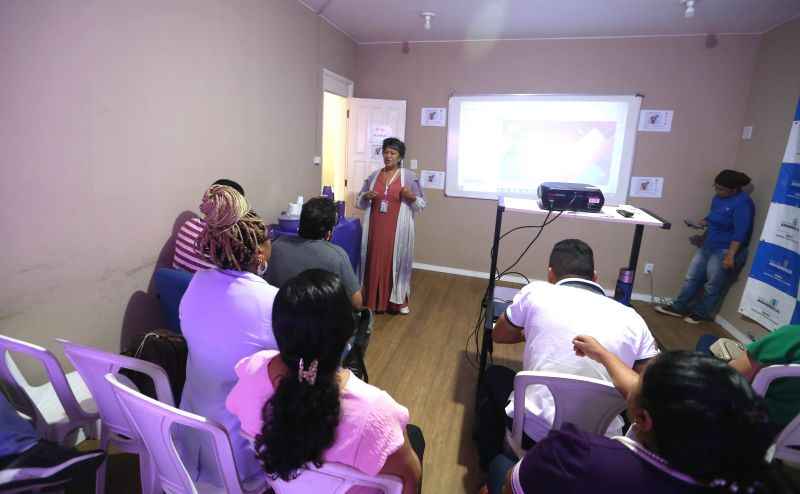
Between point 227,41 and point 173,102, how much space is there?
638 millimetres

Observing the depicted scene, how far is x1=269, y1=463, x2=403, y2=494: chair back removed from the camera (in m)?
0.82

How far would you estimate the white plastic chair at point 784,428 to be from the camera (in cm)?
128

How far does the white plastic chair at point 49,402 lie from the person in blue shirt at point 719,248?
442 cm

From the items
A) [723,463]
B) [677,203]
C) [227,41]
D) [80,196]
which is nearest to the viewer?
[723,463]

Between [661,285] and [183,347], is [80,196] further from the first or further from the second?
[661,285]

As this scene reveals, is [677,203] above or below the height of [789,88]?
below

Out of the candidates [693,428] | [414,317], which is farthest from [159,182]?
[693,428]

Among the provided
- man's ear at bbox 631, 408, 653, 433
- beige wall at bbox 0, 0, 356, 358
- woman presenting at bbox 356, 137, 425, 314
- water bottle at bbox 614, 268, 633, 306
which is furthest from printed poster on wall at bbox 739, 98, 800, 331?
beige wall at bbox 0, 0, 356, 358

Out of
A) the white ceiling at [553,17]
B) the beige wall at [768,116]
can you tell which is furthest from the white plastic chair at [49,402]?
the beige wall at [768,116]

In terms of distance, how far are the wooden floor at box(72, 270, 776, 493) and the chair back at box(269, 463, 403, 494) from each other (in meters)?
0.98

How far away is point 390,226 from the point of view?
3451 millimetres

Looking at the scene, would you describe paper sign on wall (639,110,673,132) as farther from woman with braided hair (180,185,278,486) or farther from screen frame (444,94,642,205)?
→ woman with braided hair (180,185,278,486)

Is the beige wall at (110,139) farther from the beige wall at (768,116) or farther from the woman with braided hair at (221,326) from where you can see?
the beige wall at (768,116)

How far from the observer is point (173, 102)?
7.17 ft
